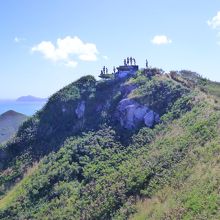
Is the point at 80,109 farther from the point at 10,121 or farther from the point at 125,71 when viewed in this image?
the point at 10,121

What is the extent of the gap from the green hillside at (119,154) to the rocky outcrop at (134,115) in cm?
13

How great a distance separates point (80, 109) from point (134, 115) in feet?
41.8

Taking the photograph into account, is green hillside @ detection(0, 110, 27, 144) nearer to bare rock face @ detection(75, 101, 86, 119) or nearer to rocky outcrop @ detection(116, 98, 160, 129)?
bare rock face @ detection(75, 101, 86, 119)

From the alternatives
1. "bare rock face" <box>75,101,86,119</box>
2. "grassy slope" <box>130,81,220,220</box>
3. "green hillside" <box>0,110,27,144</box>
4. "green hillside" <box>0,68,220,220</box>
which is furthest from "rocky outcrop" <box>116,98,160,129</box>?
"green hillside" <box>0,110,27,144</box>

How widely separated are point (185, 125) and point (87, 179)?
42.7 ft

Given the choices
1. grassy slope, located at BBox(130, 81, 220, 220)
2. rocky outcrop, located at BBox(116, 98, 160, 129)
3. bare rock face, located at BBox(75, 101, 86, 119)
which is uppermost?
bare rock face, located at BBox(75, 101, 86, 119)

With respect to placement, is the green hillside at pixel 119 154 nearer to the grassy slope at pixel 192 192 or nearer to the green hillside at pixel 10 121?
the grassy slope at pixel 192 192

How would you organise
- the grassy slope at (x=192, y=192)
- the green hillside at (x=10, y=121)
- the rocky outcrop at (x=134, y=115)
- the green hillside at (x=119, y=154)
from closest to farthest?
the grassy slope at (x=192, y=192) < the green hillside at (x=119, y=154) < the rocky outcrop at (x=134, y=115) < the green hillside at (x=10, y=121)

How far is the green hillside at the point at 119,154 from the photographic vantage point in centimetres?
3928

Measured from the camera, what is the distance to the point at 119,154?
2168 inches

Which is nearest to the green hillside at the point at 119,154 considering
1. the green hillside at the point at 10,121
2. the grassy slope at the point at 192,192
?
the grassy slope at the point at 192,192

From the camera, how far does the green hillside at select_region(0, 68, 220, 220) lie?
39.3 metres

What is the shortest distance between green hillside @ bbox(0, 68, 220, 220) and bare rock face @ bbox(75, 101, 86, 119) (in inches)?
7.3

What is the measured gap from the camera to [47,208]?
1987 inches
